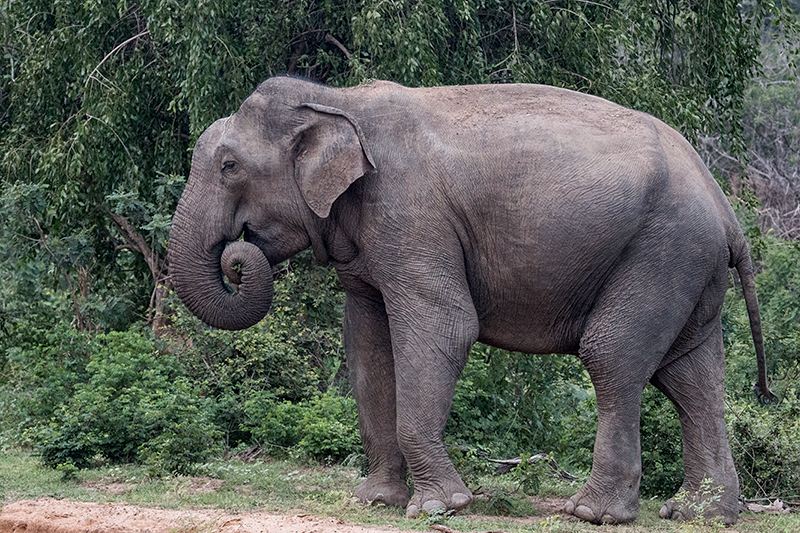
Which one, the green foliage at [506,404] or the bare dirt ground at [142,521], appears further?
the green foliage at [506,404]

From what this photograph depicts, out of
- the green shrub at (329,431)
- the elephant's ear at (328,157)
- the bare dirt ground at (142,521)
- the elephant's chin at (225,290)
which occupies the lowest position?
the green shrub at (329,431)

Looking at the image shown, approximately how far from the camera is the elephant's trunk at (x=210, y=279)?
708cm

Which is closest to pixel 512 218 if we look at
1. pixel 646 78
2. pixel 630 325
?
pixel 630 325

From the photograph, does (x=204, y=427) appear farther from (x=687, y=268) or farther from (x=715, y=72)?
(x=715, y=72)

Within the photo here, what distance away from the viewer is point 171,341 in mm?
11383

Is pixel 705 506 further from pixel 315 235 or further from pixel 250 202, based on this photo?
pixel 250 202

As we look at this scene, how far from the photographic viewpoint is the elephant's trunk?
23.2 ft

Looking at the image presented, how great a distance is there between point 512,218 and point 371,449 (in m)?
2.04

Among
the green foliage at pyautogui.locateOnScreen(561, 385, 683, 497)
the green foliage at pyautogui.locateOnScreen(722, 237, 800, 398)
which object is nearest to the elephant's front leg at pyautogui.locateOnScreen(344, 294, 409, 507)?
the green foliage at pyautogui.locateOnScreen(561, 385, 683, 497)

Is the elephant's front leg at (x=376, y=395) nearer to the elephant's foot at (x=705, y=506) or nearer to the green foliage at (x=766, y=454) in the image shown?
the elephant's foot at (x=705, y=506)

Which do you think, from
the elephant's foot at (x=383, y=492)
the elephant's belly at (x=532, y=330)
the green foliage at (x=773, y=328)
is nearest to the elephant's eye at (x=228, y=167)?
the elephant's belly at (x=532, y=330)

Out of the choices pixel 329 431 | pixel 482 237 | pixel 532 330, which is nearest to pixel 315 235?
pixel 482 237

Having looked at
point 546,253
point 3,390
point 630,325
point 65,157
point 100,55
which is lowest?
point 3,390

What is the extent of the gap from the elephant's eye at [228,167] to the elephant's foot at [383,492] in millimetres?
2406
